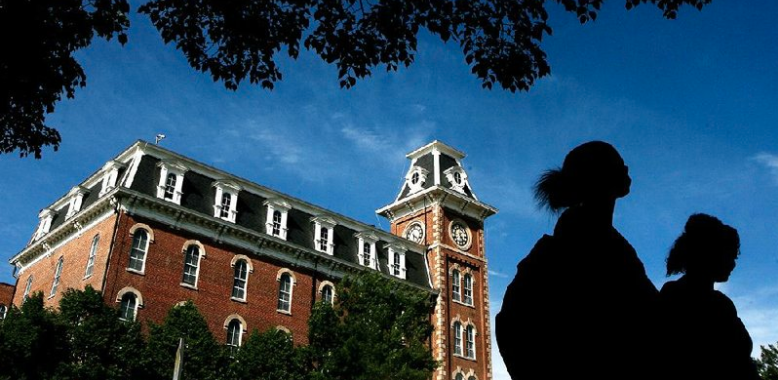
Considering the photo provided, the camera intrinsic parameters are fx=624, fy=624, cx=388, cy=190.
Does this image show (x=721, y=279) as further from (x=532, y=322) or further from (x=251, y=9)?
(x=251, y=9)

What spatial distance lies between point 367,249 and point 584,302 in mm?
33364

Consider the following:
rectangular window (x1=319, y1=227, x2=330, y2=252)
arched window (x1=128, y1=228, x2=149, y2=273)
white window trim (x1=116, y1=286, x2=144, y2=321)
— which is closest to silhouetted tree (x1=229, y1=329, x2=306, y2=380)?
white window trim (x1=116, y1=286, x2=144, y2=321)

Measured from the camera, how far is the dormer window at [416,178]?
40500 mm

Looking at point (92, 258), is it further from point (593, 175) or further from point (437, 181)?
point (593, 175)

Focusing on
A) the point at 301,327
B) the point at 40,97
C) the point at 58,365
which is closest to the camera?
the point at 40,97

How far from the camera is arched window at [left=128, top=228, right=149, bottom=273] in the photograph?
2552 cm

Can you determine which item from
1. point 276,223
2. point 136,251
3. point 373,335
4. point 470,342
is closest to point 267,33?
point 373,335

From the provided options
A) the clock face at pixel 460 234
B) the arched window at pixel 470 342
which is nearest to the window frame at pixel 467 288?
the arched window at pixel 470 342

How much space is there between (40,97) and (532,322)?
9.44 m

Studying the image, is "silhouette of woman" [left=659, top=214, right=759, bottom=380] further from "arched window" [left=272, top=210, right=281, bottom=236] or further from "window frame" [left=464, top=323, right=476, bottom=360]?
"window frame" [left=464, top=323, right=476, bottom=360]

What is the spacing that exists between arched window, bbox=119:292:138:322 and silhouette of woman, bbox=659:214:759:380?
963 inches

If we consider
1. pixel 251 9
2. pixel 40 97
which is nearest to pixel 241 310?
pixel 40 97

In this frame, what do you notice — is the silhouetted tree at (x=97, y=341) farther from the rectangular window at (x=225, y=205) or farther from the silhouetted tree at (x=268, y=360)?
the rectangular window at (x=225, y=205)

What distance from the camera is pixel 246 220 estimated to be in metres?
29.8
